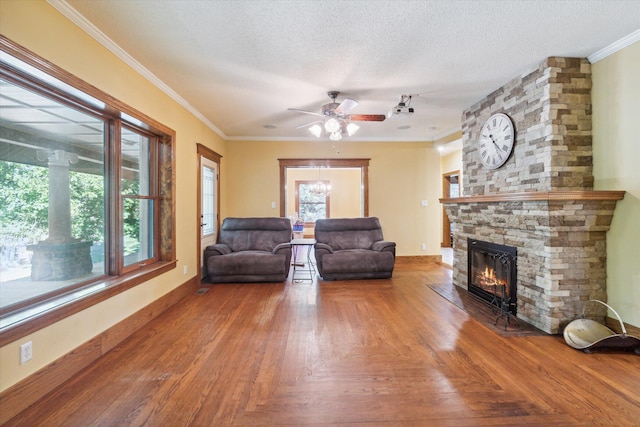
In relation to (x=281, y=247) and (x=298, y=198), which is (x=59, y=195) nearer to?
(x=281, y=247)

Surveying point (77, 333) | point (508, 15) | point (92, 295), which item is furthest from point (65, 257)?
point (508, 15)

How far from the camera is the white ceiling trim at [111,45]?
1983 mm

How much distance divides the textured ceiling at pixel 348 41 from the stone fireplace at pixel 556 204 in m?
0.33

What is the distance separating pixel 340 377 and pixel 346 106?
2745mm

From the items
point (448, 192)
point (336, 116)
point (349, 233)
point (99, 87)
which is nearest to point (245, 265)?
point (349, 233)

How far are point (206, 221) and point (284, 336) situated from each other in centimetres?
308

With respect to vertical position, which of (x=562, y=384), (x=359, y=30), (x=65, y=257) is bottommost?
(x=562, y=384)

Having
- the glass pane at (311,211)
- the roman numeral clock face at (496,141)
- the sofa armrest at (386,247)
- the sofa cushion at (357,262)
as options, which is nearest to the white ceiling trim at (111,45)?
the sofa cushion at (357,262)

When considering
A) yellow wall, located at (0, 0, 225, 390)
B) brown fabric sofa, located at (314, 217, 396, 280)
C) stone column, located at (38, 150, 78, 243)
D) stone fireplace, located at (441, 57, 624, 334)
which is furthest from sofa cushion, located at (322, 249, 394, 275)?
stone column, located at (38, 150, 78, 243)

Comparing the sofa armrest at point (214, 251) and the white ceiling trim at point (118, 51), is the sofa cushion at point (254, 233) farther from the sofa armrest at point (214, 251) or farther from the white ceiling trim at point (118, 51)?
the white ceiling trim at point (118, 51)

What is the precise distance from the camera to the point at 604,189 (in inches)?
106

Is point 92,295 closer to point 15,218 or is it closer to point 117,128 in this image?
point 15,218

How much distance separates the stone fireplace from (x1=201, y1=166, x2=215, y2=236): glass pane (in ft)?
14.5

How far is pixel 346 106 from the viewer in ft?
10.8
